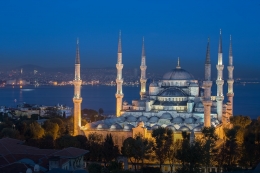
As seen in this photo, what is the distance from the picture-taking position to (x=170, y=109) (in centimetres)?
2755

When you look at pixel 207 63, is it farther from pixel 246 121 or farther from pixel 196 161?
Answer: pixel 196 161

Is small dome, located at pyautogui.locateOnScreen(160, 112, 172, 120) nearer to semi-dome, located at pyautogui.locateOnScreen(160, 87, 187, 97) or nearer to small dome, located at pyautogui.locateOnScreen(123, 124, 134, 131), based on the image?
semi-dome, located at pyautogui.locateOnScreen(160, 87, 187, 97)

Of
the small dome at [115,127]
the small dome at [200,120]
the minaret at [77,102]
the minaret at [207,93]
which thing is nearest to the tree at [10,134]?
the minaret at [77,102]

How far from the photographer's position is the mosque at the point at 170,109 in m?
24.7

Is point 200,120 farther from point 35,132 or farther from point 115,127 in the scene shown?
point 35,132

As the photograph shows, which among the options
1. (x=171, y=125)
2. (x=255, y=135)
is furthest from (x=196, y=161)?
(x=171, y=125)

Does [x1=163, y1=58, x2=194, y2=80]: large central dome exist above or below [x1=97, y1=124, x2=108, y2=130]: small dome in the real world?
above

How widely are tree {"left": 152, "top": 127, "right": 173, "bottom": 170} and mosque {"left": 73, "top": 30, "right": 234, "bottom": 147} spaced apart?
2688mm

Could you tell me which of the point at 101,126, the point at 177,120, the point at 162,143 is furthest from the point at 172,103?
the point at 162,143

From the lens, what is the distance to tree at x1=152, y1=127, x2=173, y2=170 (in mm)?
19672

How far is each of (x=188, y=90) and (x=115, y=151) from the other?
9.82 m

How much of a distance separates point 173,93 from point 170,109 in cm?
133

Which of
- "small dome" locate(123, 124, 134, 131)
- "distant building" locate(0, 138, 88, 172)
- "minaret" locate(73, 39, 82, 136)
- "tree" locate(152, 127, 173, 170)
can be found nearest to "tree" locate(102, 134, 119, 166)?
"distant building" locate(0, 138, 88, 172)

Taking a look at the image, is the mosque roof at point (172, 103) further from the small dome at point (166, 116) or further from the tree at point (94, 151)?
the tree at point (94, 151)
